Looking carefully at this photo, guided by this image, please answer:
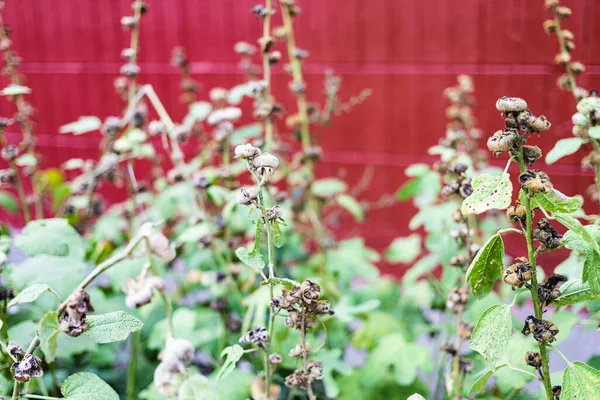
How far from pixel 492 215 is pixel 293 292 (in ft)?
3.83

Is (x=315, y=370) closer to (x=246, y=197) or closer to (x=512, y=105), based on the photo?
(x=246, y=197)

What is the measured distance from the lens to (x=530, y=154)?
63 centimetres

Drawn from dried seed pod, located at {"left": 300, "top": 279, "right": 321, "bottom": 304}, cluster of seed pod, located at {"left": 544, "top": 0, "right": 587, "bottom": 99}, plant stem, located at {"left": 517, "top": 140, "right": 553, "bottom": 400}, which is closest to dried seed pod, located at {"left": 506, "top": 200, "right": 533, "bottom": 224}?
plant stem, located at {"left": 517, "top": 140, "right": 553, "bottom": 400}

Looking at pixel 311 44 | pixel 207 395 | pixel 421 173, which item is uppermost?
pixel 311 44

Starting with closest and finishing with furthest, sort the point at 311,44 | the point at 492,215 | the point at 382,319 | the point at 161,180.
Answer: the point at 382,319, the point at 492,215, the point at 161,180, the point at 311,44

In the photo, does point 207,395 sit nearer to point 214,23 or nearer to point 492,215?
point 492,215

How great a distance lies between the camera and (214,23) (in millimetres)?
2928

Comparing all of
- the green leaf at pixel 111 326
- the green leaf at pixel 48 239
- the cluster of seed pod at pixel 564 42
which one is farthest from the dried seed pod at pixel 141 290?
the cluster of seed pod at pixel 564 42

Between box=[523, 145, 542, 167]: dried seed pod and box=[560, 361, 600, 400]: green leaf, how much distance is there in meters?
0.24

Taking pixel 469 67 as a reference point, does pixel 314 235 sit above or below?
below

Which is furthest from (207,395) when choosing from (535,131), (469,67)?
(469,67)

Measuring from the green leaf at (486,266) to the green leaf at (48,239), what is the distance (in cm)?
63

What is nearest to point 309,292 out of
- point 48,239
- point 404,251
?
point 48,239

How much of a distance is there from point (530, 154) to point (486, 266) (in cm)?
13
